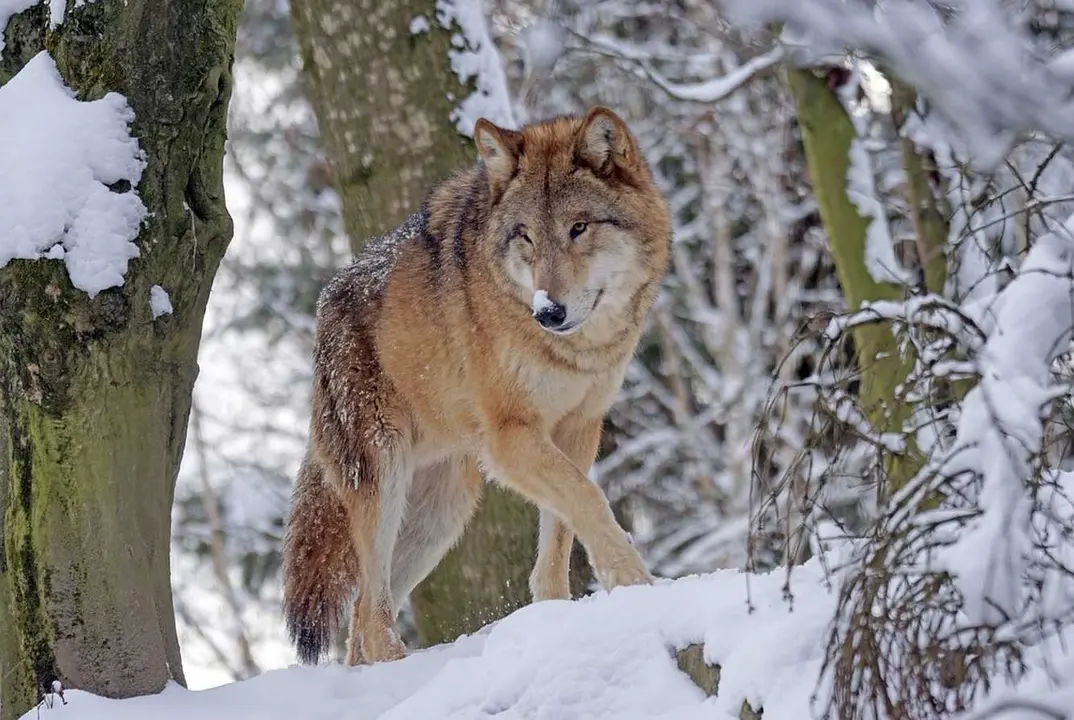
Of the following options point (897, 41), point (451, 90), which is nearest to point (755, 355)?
point (451, 90)

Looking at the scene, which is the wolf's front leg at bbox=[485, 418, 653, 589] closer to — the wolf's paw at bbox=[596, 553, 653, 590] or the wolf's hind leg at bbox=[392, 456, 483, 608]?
the wolf's paw at bbox=[596, 553, 653, 590]

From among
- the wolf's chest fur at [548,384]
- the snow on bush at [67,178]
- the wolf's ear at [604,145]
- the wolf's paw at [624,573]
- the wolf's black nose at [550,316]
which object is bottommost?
the wolf's paw at [624,573]

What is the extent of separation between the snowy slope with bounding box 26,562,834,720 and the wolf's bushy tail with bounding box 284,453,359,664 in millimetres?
1317

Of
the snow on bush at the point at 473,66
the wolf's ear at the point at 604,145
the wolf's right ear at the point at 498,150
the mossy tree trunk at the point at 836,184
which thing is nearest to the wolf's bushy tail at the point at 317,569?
the wolf's right ear at the point at 498,150

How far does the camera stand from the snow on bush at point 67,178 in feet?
14.8

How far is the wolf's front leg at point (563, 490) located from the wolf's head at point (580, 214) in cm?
54

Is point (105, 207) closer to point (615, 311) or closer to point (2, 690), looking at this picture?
point (2, 690)

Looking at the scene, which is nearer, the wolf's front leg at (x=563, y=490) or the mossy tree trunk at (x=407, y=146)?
the wolf's front leg at (x=563, y=490)

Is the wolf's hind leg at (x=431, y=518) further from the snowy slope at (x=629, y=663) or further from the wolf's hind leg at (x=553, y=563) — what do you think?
the snowy slope at (x=629, y=663)

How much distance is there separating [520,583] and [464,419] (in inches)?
57.5

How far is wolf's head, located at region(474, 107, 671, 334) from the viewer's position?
224 inches

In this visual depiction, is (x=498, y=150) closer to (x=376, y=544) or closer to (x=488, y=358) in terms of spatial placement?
(x=488, y=358)

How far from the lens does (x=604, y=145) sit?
5863 mm

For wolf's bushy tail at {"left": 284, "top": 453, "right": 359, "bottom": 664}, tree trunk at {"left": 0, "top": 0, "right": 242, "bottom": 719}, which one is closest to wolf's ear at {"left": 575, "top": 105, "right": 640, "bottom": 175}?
tree trunk at {"left": 0, "top": 0, "right": 242, "bottom": 719}
